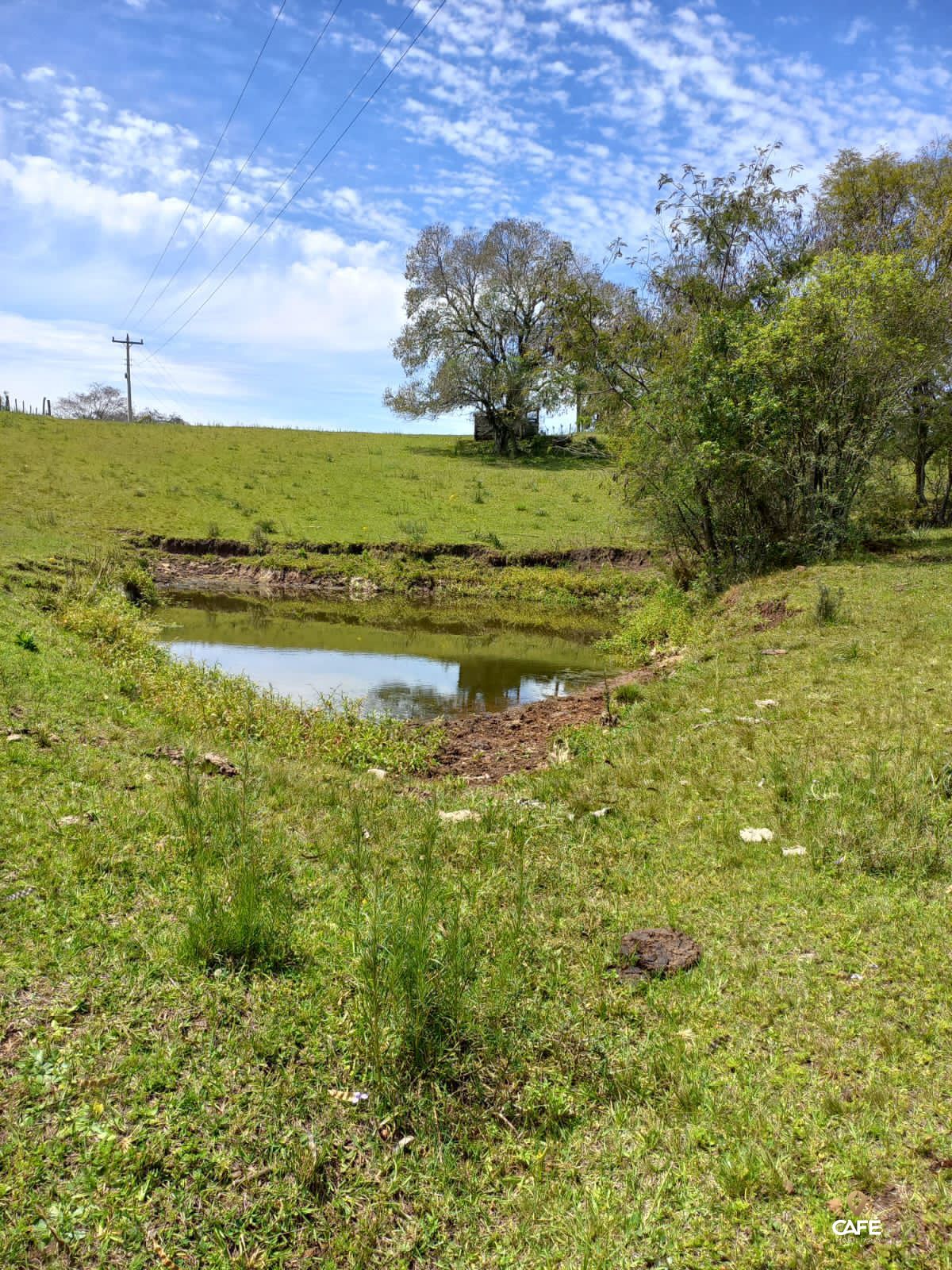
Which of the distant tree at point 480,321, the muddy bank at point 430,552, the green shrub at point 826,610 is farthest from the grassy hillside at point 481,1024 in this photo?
the distant tree at point 480,321

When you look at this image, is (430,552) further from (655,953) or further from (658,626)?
(655,953)

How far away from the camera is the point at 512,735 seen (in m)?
10.6

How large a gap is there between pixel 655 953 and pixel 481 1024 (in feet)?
3.78

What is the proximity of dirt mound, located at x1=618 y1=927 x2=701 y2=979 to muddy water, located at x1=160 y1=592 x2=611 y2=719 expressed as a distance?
715 centimetres

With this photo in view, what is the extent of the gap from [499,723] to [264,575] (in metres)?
18.6

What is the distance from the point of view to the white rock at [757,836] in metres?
5.60

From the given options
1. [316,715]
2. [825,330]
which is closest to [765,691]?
[316,715]

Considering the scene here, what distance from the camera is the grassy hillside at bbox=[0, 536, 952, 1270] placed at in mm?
2758

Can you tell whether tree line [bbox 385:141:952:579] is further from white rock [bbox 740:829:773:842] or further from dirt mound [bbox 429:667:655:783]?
white rock [bbox 740:829:773:842]

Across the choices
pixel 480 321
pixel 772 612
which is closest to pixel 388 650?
pixel 772 612

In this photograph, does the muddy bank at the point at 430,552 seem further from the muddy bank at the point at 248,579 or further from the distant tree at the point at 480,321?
the distant tree at the point at 480,321

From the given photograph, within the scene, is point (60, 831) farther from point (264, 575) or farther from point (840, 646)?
point (264, 575)

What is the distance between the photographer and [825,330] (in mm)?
16234

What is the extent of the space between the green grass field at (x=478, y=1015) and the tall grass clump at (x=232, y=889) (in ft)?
0.08
